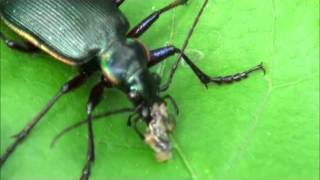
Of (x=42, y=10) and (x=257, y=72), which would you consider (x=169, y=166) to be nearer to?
(x=257, y=72)

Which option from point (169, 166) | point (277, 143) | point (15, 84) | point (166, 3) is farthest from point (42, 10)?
point (277, 143)

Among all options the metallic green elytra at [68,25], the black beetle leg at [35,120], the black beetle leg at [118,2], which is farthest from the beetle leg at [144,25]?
the black beetle leg at [35,120]

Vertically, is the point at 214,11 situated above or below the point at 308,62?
above

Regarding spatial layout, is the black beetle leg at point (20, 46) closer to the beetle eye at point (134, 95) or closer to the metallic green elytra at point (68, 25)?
the metallic green elytra at point (68, 25)

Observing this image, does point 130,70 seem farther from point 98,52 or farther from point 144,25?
point 144,25

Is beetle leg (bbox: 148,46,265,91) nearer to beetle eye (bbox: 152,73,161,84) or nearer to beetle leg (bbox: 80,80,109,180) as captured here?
beetle eye (bbox: 152,73,161,84)

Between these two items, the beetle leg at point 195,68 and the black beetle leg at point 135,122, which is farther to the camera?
the beetle leg at point 195,68
